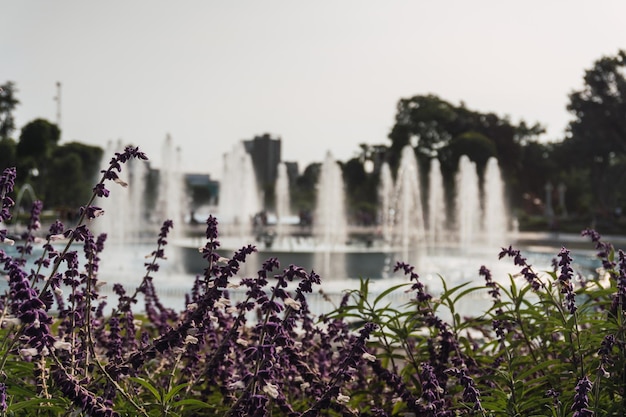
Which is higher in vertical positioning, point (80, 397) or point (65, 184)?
point (65, 184)

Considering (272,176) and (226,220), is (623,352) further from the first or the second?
(272,176)

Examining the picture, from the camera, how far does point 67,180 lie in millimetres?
82000

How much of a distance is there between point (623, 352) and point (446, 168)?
214ft

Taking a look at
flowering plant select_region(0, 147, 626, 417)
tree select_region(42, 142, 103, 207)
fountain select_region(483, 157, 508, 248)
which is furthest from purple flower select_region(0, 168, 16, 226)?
tree select_region(42, 142, 103, 207)

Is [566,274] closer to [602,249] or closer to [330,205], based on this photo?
[602,249]

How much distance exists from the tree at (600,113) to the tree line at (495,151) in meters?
0.09

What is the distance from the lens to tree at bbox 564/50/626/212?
58656 mm

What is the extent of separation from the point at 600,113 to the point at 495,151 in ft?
35.7

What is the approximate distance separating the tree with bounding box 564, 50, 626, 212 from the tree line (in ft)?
0.29

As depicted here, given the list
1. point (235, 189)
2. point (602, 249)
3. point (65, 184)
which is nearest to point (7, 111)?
point (65, 184)

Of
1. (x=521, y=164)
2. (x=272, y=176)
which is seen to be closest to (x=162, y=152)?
(x=521, y=164)

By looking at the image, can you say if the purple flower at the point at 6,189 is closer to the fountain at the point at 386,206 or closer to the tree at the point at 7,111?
the fountain at the point at 386,206

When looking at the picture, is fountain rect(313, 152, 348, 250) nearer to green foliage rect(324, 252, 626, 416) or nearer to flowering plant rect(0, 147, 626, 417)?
green foliage rect(324, 252, 626, 416)

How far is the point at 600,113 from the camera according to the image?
59375 mm
